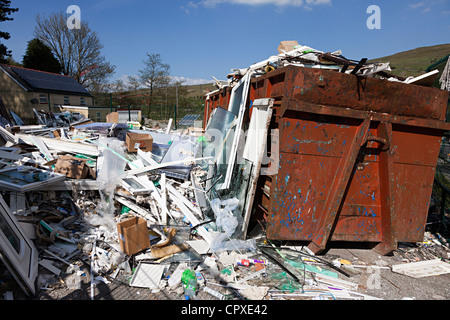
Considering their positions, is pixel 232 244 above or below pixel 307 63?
below

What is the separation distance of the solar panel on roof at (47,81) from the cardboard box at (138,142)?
67.8 feet

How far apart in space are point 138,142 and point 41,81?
22.7 meters

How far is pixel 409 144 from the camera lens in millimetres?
3504

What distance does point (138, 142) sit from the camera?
18.3 ft


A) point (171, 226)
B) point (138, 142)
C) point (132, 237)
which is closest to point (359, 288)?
point (171, 226)

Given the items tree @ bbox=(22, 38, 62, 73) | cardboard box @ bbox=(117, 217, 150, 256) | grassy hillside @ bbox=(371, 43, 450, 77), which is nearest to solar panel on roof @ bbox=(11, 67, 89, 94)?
tree @ bbox=(22, 38, 62, 73)

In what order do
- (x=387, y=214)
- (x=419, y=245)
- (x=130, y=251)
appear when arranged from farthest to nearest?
(x=419, y=245) → (x=387, y=214) → (x=130, y=251)

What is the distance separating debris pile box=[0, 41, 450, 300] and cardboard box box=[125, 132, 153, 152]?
406 mm

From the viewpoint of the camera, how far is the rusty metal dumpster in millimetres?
3139

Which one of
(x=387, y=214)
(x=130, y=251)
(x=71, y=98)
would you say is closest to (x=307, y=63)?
(x=387, y=214)

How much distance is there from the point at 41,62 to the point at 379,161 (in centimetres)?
3436

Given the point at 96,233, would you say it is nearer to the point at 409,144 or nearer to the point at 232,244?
the point at 232,244
